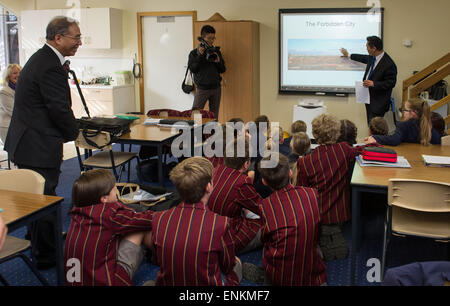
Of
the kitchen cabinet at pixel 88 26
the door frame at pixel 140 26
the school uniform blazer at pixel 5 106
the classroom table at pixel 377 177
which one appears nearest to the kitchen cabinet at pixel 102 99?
the door frame at pixel 140 26

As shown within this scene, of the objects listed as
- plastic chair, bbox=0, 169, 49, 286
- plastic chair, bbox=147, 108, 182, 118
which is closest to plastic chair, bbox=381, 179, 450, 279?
plastic chair, bbox=0, 169, 49, 286

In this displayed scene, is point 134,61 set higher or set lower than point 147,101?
higher

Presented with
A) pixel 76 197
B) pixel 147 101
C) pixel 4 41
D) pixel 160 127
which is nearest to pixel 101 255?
pixel 76 197

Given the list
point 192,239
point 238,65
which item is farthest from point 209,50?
point 192,239

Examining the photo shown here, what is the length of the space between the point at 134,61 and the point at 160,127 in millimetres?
3722

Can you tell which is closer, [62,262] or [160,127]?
[62,262]

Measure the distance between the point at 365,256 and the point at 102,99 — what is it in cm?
569

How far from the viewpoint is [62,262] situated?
2.53m

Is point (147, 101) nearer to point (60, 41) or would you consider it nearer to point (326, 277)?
point (60, 41)

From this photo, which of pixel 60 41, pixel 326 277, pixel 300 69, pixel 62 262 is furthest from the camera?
pixel 300 69

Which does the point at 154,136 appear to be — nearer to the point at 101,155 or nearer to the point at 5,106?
the point at 101,155
